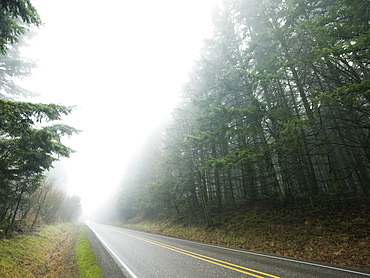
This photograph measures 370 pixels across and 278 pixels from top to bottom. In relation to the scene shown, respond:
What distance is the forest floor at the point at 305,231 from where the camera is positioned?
629 cm

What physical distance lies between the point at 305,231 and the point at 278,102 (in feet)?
32.3

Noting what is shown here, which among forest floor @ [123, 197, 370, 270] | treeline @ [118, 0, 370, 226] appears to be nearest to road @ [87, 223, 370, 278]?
forest floor @ [123, 197, 370, 270]

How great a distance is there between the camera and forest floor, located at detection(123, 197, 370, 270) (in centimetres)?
629

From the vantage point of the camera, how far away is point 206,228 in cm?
1371

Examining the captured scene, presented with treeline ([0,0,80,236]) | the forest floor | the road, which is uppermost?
treeline ([0,0,80,236])

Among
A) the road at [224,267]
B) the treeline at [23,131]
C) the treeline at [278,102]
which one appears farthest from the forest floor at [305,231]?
the treeline at [23,131]

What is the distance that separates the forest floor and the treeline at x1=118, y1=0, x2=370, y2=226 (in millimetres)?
894

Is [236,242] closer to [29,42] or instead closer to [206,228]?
[206,228]

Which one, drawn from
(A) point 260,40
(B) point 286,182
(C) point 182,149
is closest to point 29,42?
(C) point 182,149

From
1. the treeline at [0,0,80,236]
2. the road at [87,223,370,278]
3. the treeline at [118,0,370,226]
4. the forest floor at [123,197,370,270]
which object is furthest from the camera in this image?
the treeline at [118,0,370,226]

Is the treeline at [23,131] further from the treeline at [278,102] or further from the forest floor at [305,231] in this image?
the forest floor at [305,231]

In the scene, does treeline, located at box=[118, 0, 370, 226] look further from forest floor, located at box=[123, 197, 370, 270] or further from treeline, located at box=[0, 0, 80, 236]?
treeline, located at box=[0, 0, 80, 236]

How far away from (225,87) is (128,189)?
30893 millimetres

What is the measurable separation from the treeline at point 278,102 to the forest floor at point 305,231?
2.93 ft
